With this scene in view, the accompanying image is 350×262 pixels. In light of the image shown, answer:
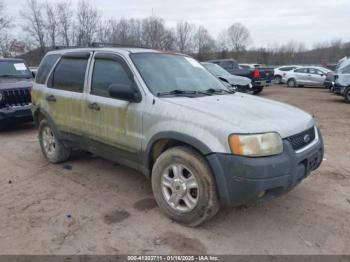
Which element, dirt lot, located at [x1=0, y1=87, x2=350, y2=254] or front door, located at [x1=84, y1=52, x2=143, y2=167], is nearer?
dirt lot, located at [x1=0, y1=87, x2=350, y2=254]

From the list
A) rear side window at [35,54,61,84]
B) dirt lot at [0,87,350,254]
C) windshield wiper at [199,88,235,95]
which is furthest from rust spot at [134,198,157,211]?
rear side window at [35,54,61,84]

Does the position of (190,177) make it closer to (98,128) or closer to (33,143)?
(98,128)

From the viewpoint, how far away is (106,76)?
412 cm

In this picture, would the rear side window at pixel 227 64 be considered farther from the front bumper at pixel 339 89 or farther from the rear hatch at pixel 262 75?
the front bumper at pixel 339 89

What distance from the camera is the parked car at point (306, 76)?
2180 cm

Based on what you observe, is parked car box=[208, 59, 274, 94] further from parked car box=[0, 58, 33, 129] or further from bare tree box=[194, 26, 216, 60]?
bare tree box=[194, 26, 216, 60]

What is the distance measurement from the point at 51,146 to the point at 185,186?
304 centimetres

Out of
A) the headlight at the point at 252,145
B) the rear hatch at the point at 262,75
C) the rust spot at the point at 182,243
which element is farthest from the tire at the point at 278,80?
the rust spot at the point at 182,243

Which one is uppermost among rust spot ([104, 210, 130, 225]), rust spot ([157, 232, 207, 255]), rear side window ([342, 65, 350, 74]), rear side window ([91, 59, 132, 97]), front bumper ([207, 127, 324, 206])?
rear side window ([342, 65, 350, 74])

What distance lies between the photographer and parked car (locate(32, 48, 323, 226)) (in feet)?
9.60

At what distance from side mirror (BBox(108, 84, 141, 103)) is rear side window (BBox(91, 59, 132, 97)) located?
194mm

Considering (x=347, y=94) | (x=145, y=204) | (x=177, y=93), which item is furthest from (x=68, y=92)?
(x=347, y=94)

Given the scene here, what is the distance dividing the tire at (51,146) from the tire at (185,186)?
232 centimetres

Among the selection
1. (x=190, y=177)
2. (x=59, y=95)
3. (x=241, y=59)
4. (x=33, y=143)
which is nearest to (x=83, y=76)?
(x=59, y=95)
